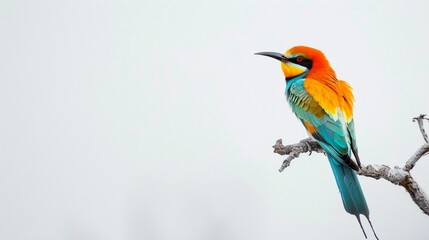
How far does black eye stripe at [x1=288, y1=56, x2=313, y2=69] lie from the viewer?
2584mm

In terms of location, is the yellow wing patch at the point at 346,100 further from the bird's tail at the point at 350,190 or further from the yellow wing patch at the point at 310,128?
the bird's tail at the point at 350,190

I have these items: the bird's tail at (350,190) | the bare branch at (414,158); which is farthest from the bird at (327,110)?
A: the bare branch at (414,158)

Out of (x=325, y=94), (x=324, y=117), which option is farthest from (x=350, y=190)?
(x=325, y=94)

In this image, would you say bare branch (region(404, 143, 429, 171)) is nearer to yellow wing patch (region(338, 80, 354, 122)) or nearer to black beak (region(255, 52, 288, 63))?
yellow wing patch (region(338, 80, 354, 122))

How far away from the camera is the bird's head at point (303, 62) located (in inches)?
101

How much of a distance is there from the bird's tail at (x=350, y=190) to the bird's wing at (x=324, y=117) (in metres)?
0.04

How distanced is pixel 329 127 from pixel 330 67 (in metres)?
0.51

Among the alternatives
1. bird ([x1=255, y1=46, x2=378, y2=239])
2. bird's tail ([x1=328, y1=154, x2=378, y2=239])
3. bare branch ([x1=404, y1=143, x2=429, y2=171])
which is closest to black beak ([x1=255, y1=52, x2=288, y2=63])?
bird ([x1=255, y1=46, x2=378, y2=239])

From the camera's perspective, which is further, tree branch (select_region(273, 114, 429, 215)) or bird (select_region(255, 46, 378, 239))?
bird (select_region(255, 46, 378, 239))

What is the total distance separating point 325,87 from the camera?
238 cm

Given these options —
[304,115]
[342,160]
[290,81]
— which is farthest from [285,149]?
[290,81]

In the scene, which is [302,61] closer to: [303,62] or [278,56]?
[303,62]

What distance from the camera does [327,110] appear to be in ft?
7.46

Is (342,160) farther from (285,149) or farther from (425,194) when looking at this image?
(425,194)
